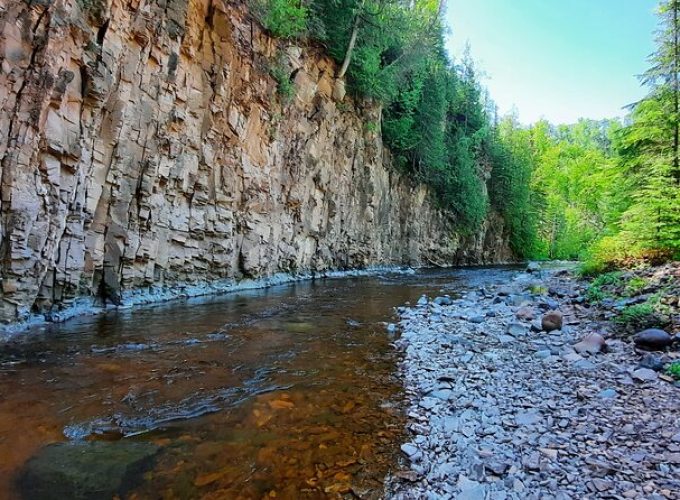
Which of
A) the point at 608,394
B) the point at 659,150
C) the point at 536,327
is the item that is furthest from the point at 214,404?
the point at 659,150

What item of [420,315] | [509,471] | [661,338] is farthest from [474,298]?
[509,471]

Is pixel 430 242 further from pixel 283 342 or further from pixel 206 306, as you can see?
pixel 283 342

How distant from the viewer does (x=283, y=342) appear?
689 centimetres

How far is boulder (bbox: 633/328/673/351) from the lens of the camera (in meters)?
5.18

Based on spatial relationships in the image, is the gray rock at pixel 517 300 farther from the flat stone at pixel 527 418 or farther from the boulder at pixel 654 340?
the flat stone at pixel 527 418

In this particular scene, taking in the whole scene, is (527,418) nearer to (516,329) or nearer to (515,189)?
(516,329)

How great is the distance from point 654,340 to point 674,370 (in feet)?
3.44

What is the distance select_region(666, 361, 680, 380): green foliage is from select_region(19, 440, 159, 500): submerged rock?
5600 millimetres

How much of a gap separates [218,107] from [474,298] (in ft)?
34.9

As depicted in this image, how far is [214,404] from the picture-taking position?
417cm

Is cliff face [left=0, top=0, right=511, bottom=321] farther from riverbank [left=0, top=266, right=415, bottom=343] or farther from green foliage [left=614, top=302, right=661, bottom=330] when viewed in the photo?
green foliage [left=614, top=302, right=661, bottom=330]

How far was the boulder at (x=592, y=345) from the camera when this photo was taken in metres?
5.52

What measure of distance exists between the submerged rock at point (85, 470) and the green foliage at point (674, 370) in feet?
18.4

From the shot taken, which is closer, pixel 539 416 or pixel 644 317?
pixel 539 416
